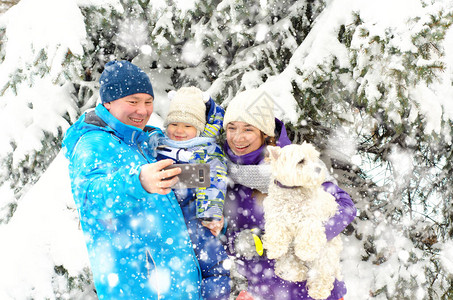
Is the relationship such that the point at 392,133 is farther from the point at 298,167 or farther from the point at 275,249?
the point at 275,249

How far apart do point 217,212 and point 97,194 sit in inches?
34.3

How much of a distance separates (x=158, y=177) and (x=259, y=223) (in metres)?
1.16

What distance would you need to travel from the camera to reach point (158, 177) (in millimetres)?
1515

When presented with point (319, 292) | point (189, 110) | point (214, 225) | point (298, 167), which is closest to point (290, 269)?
point (319, 292)

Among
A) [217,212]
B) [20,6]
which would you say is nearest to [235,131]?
[217,212]

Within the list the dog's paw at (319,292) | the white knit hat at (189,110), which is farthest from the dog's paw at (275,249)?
the white knit hat at (189,110)

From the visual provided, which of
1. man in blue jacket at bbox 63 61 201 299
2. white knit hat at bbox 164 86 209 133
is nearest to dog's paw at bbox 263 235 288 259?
man in blue jacket at bbox 63 61 201 299

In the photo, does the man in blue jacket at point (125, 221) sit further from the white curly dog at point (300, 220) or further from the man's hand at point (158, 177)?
the white curly dog at point (300, 220)

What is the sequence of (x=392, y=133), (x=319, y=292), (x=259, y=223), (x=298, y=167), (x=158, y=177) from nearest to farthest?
(x=158, y=177) → (x=298, y=167) → (x=319, y=292) → (x=259, y=223) → (x=392, y=133)

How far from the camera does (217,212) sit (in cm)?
232

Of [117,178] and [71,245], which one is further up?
[117,178]

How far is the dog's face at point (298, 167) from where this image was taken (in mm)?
1925

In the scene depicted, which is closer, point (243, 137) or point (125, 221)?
point (125, 221)

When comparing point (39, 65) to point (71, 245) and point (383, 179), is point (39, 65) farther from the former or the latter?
point (383, 179)
